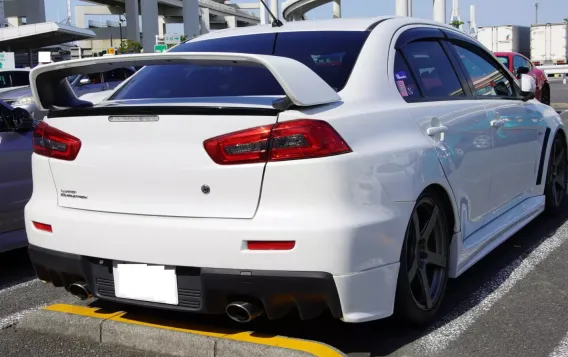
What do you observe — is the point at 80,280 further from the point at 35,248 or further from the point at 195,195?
the point at 195,195

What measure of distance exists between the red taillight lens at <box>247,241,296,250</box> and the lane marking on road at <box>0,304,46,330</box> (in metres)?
1.76

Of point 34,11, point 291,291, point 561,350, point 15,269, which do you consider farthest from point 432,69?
point 34,11

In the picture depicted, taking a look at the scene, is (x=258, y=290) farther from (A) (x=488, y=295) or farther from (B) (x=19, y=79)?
(B) (x=19, y=79)

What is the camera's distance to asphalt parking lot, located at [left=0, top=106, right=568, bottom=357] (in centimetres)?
342

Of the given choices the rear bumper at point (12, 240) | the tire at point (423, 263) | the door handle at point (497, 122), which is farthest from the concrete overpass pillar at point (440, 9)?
the tire at point (423, 263)

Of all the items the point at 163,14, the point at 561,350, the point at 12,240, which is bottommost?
the point at 561,350

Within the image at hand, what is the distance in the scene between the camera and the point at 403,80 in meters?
3.76

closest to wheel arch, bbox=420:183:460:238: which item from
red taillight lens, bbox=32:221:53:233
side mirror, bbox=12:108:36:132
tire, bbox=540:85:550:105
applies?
red taillight lens, bbox=32:221:53:233

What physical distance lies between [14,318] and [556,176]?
4.40 metres

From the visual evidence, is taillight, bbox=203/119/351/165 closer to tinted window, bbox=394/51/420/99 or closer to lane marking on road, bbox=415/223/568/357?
tinted window, bbox=394/51/420/99

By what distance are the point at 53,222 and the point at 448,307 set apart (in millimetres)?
2136

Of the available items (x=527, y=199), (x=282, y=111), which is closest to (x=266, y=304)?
(x=282, y=111)

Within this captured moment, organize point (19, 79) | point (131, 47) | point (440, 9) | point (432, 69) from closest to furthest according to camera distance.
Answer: point (432, 69), point (19, 79), point (440, 9), point (131, 47)

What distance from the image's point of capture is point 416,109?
12.0 ft
